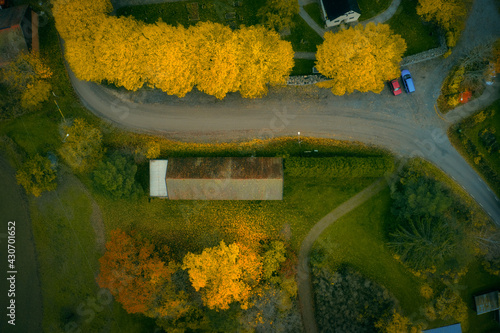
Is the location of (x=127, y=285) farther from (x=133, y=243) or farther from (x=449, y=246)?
(x=449, y=246)

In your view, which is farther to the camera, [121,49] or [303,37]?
[303,37]

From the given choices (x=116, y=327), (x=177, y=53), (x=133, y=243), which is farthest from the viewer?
(x=116, y=327)

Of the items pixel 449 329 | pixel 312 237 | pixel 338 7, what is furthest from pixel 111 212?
pixel 449 329

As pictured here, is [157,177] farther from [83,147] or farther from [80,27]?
[80,27]

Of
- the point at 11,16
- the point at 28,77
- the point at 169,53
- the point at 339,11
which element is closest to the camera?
the point at 169,53

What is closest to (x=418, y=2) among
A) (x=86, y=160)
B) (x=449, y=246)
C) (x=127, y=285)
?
(x=449, y=246)

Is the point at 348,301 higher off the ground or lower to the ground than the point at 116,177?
lower

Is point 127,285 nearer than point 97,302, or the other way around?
point 127,285

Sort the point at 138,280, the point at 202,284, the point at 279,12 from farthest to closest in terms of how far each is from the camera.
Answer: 1. the point at 279,12
2. the point at 138,280
3. the point at 202,284

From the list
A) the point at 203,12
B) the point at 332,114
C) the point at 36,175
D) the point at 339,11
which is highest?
the point at 203,12
